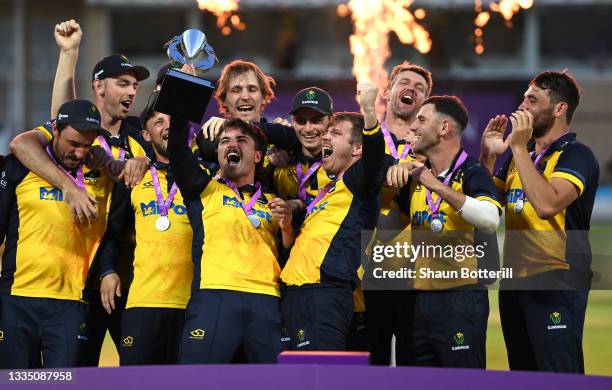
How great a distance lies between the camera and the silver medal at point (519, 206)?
805cm

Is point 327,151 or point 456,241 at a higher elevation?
point 327,151

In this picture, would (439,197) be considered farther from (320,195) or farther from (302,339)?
(302,339)

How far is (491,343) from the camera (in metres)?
12.9

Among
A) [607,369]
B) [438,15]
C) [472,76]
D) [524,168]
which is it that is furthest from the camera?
[438,15]

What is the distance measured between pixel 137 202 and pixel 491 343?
5821mm

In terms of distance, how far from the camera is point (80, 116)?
8.05 metres

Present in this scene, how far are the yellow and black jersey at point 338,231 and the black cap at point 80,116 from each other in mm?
1581

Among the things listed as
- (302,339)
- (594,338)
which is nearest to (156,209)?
(302,339)

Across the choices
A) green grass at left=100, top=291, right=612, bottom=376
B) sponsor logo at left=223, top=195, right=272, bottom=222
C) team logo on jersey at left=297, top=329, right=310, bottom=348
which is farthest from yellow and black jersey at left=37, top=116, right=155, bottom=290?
green grass at left=100, top=291, right=612, bottom=376

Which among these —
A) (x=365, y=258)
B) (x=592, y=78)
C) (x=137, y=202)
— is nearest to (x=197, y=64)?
(x=137, y=202)

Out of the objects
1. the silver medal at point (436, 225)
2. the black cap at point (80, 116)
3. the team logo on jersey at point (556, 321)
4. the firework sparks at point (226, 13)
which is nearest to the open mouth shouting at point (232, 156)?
the black cap at point (80, 116)

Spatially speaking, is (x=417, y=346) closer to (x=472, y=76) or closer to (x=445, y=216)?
(x=445, y=216)

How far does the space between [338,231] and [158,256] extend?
4.22 feet

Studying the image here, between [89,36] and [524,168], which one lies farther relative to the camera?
[89,36]
